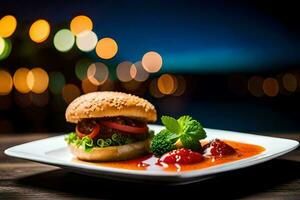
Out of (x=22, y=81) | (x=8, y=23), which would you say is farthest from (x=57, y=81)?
(x=8, y=23)

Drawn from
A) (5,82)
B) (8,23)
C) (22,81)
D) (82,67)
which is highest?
(8,23)

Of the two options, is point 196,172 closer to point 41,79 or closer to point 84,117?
point 84,117

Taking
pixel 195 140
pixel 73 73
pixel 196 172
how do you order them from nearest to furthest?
pixel 196 172 → pixel 195 140 → pixel 73 73

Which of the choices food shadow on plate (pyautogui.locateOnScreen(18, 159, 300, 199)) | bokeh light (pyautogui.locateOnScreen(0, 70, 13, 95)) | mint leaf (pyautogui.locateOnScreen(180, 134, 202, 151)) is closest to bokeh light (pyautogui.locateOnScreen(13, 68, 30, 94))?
bokeh light (pyautogui.locateOnScreen(0, 70, 13, 95))

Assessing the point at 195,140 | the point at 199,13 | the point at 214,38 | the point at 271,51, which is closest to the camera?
the point at 195,140

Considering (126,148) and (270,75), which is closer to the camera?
(126,148)

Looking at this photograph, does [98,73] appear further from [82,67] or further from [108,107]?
[108,107]

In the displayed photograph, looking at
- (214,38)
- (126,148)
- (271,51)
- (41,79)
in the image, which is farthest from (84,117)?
(41,79)
